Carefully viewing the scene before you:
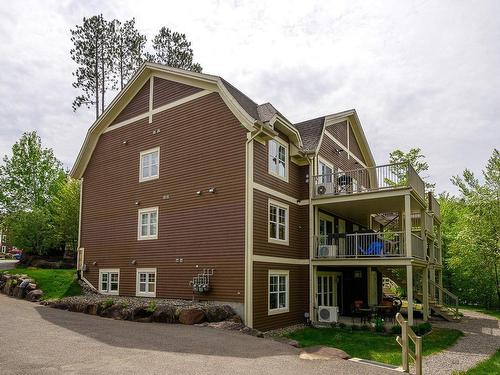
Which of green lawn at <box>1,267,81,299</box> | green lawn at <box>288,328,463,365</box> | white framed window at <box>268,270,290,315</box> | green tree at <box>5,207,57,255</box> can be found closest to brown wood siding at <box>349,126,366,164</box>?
white framed window at <box>268,270,290,315</box>

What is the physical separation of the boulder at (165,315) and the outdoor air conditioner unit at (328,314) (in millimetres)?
6277

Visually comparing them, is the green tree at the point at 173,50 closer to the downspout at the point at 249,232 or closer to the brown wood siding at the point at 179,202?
the brown wood siding at the point at 179,202

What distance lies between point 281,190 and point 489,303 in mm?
20456

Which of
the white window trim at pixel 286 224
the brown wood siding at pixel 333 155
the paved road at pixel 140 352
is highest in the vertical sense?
the brown wood siding at pixel 333 155

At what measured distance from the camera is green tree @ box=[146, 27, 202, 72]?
35312 millimetres

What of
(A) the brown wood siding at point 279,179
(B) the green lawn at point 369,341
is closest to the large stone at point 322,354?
(B) the green lawn at point 369,341

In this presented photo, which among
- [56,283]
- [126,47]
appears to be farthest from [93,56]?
[56,283]

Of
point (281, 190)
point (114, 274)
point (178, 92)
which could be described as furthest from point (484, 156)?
point (114, 274)

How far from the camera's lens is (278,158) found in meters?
17.6

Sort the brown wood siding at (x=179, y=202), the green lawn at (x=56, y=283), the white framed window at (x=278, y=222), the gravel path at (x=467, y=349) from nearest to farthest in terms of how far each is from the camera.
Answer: the gravel path at (x=467, y=349) → the brown wood siding at (x=179, y=202) → the white framed window at (x=278, y=222) → the green lawn at (x=56, y=283)

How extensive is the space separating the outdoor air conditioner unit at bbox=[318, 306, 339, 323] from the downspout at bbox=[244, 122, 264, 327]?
4026mm

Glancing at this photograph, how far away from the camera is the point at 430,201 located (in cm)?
2198

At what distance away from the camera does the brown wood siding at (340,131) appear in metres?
21.6

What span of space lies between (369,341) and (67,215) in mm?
23348
